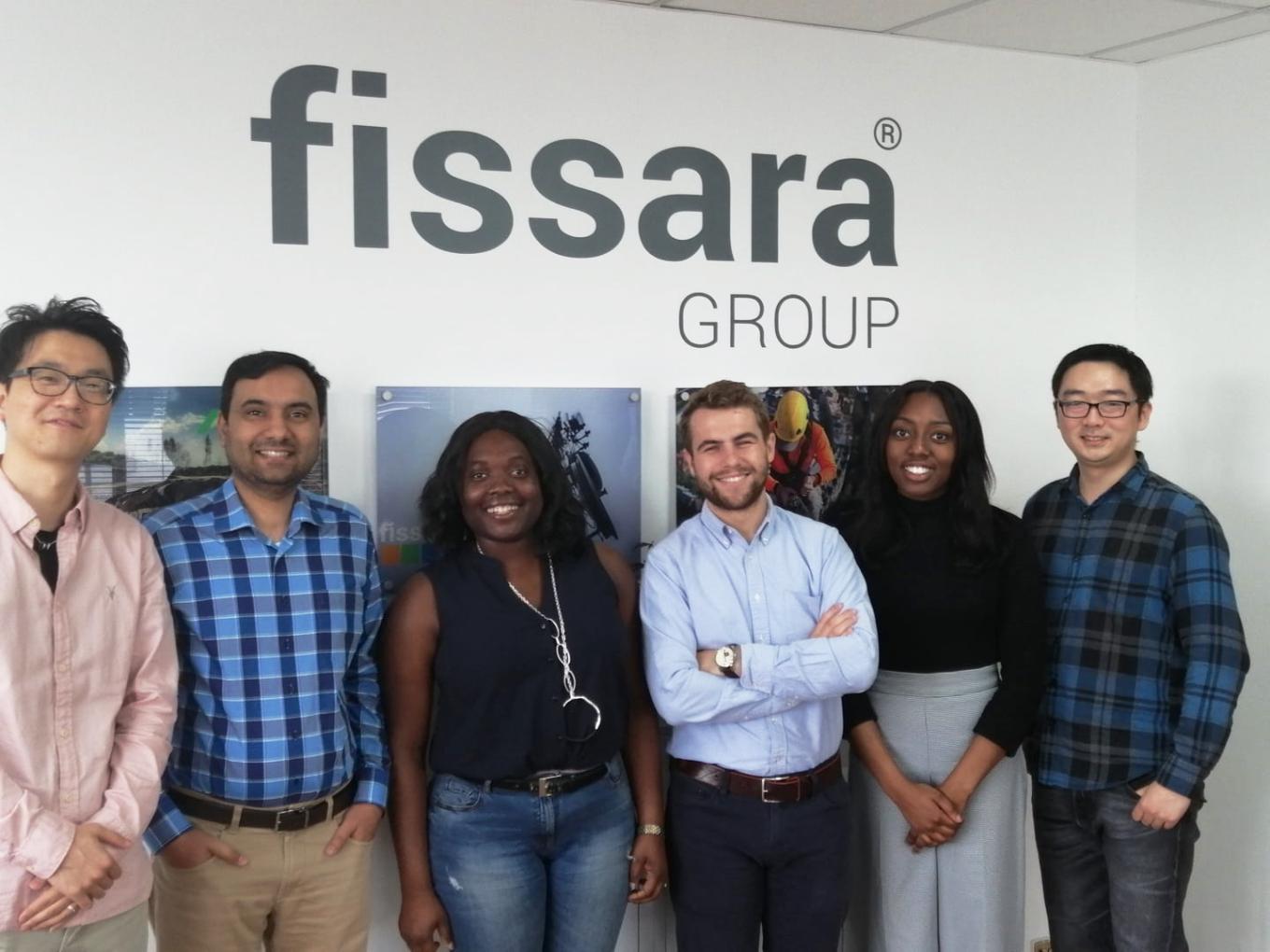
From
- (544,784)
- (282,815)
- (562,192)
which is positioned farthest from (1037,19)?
(282,815)

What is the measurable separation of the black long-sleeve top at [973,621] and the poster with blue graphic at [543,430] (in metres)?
0.73

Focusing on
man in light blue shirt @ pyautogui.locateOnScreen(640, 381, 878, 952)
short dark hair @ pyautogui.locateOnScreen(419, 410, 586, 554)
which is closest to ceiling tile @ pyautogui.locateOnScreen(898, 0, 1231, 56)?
man in light blue shirt @ pyautogui.locateOnScreen(640, 381, 878, 952)

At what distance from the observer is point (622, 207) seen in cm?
325

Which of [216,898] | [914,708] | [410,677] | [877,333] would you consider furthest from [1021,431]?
[216,898]

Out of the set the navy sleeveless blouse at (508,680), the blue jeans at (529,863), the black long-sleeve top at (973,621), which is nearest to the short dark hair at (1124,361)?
the black long-sleeve top at (973,621)

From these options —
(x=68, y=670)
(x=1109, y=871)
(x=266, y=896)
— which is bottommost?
(x=1109, y=871)

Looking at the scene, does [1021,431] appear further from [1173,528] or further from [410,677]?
[410,677]

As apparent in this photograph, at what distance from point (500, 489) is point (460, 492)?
116mm

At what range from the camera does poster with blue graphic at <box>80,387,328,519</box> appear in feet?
9.21

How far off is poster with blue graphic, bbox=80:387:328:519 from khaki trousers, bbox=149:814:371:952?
78 cm

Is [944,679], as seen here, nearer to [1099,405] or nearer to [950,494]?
[950,494]

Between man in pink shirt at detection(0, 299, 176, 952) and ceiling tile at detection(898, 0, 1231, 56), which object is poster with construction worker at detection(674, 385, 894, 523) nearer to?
ceiling tile at detection(898, 0, 1231, 56)

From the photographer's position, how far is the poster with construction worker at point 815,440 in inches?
134

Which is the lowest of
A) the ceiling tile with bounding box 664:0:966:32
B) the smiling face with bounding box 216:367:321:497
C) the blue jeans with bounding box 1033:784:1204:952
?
the blue jeans with bounding box 1033:784:1204:952
